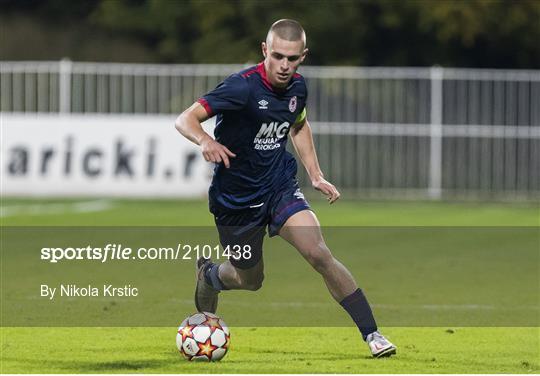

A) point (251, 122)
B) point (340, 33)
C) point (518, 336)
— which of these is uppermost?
point (340, 33)

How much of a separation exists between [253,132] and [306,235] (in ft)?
2.44

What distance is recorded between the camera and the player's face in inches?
357

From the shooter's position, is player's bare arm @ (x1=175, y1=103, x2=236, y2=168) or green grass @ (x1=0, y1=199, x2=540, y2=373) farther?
green grass @ (x1=0, y1=199, x2=540, y2=373)

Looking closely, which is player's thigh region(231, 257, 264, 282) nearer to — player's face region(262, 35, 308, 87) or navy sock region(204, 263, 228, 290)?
navy sock region(204, 263, 228, 290)

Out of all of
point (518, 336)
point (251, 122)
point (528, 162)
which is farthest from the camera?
point (528, 162)

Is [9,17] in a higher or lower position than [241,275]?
higher

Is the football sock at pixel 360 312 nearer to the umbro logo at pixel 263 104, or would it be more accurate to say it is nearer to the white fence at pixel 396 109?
the umbro logo at pixel 263 104

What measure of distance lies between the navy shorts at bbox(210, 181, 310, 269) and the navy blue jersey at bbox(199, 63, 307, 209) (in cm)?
6

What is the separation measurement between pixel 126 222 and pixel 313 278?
692 cm

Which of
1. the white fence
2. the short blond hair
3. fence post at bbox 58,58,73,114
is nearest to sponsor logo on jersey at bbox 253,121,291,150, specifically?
the short blond hair

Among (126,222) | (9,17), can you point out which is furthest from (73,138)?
→ (9,17)

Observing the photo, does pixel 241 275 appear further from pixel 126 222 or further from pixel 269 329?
pixel 126 222

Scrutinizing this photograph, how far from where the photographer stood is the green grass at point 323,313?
909cm

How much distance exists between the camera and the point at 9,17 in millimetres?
37125
